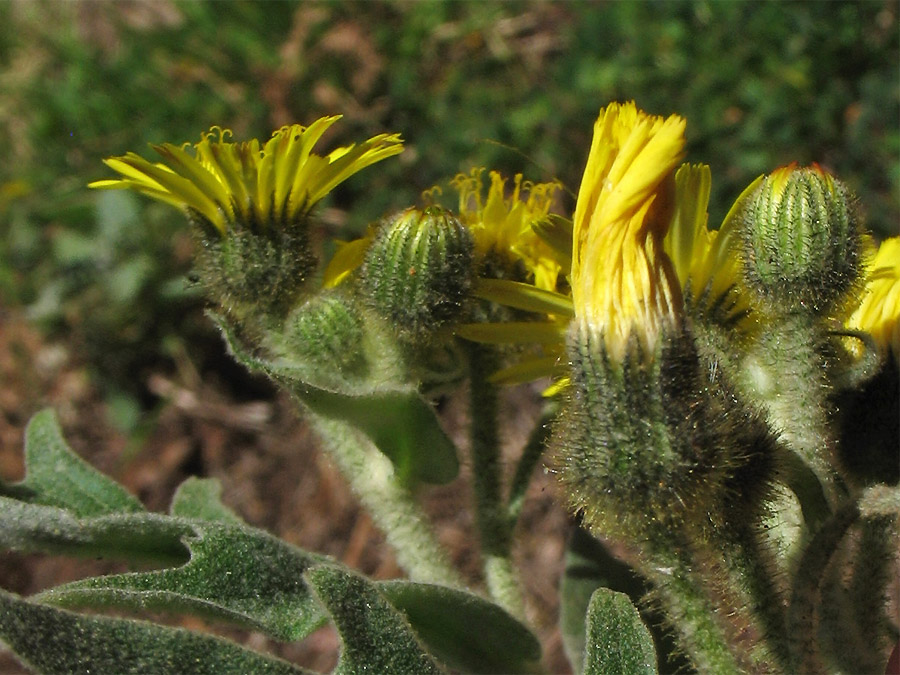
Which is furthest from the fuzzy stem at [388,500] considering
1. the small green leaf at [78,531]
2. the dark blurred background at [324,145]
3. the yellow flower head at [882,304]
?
the dark blurred background at [324,145]

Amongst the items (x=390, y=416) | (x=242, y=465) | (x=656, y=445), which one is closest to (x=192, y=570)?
(x=390, y=416)

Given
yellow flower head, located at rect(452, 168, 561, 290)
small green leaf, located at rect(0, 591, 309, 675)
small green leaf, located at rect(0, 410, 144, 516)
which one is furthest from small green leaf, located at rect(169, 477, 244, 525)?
yellow flower head, located at rect(452, 168, 561, 290)

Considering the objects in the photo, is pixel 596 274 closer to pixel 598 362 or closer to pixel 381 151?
pixel 598 362

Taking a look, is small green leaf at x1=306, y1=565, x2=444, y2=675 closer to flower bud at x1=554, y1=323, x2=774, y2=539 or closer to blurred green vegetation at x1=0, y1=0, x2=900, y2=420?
flower bud at x1=554, y1=323, x2=774, y2=539

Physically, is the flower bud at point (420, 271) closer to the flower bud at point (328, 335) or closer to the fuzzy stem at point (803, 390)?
the flower bud at point (328, 335)

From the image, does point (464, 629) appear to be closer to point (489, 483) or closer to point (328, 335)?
point (489, 483)
